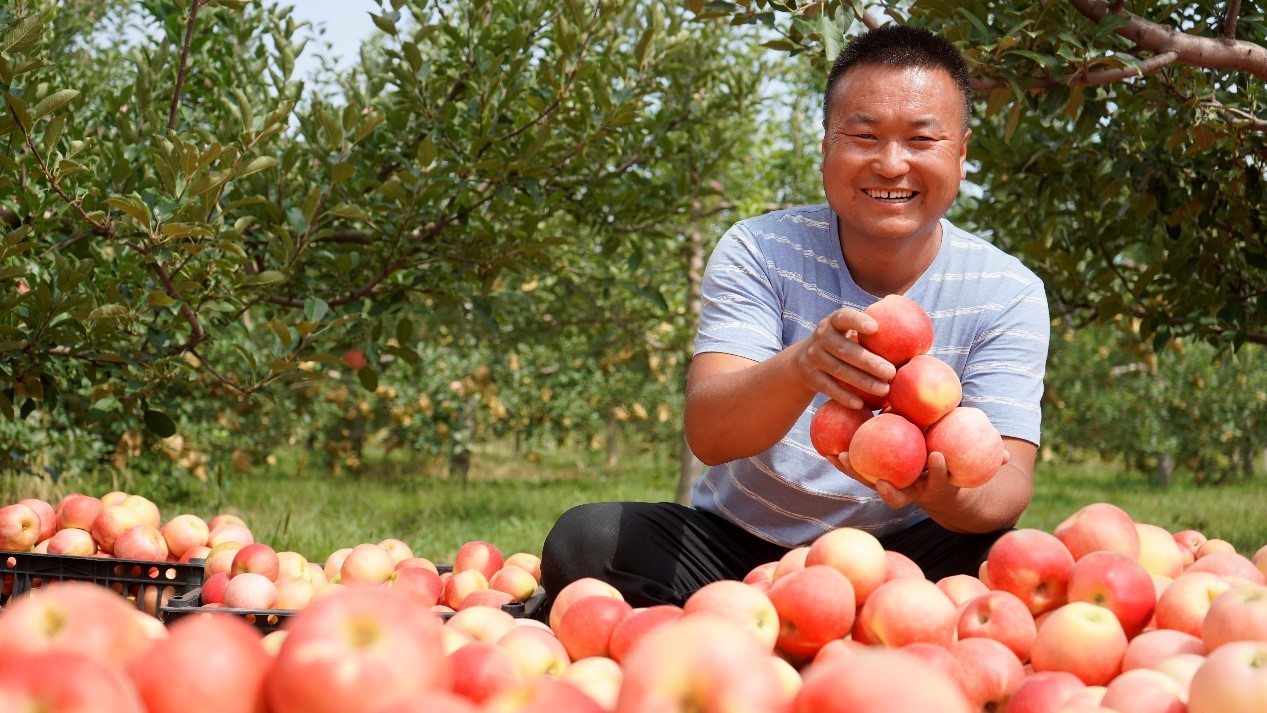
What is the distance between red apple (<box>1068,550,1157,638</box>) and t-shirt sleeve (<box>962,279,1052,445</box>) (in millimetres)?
683

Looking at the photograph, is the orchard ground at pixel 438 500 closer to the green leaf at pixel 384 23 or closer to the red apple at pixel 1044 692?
the green leaf at pixel 384 23

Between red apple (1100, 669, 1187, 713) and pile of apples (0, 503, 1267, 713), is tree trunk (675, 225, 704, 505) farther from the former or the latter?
red apple (1100, 669, 1187, 713)

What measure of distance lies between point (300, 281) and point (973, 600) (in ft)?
7.71

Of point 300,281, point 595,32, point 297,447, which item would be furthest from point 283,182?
point 297,447

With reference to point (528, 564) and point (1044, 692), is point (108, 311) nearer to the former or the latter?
point (528, 564)

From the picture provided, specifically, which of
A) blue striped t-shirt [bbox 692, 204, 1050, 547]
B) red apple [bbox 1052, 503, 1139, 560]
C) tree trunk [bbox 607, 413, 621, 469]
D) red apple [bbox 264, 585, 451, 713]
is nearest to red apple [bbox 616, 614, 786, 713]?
red apple [bbox 264, 585, 451, 713]

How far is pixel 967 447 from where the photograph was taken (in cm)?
173

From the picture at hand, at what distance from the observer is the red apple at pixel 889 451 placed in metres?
1.72

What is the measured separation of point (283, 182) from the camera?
9.91 feet

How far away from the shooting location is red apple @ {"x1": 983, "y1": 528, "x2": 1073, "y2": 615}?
1623 millimetres

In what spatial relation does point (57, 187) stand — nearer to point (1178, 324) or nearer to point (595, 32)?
point (595, 32)

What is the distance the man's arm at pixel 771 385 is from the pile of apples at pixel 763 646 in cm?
30

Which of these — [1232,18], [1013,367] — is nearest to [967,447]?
[1013,367]

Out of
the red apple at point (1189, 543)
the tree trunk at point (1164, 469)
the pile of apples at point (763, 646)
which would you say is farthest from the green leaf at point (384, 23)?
the tree trunk at point (1164, 469)
